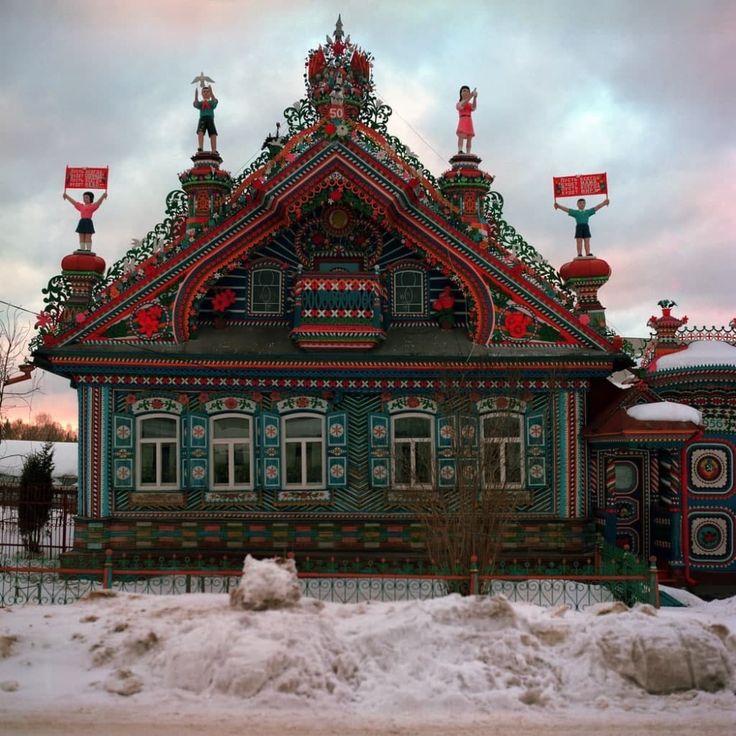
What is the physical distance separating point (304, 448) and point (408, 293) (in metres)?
4.32

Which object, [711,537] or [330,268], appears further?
[330,268]

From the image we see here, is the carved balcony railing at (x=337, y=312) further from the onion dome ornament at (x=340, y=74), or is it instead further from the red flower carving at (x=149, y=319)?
the onion dome ornament at (x=340, y=74)

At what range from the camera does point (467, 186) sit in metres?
19.0

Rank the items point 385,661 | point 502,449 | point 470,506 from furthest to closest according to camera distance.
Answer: point 502,449
point 470,506
point 385,661

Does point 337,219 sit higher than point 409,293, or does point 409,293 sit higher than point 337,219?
point 337,219

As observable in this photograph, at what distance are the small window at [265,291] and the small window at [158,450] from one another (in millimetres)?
3220

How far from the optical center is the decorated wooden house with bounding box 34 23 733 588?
17.3 m

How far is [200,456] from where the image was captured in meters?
17.5

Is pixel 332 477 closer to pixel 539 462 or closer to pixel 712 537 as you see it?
pixel 539 462

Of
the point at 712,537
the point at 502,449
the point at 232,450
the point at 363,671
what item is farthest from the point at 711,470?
the point at 363,671

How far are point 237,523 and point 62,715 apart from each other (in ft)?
28.9

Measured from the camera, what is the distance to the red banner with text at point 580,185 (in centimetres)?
1953

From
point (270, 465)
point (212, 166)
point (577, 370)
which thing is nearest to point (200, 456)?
point (270, 465)

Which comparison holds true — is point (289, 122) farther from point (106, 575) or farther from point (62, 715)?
point (62, 715)
